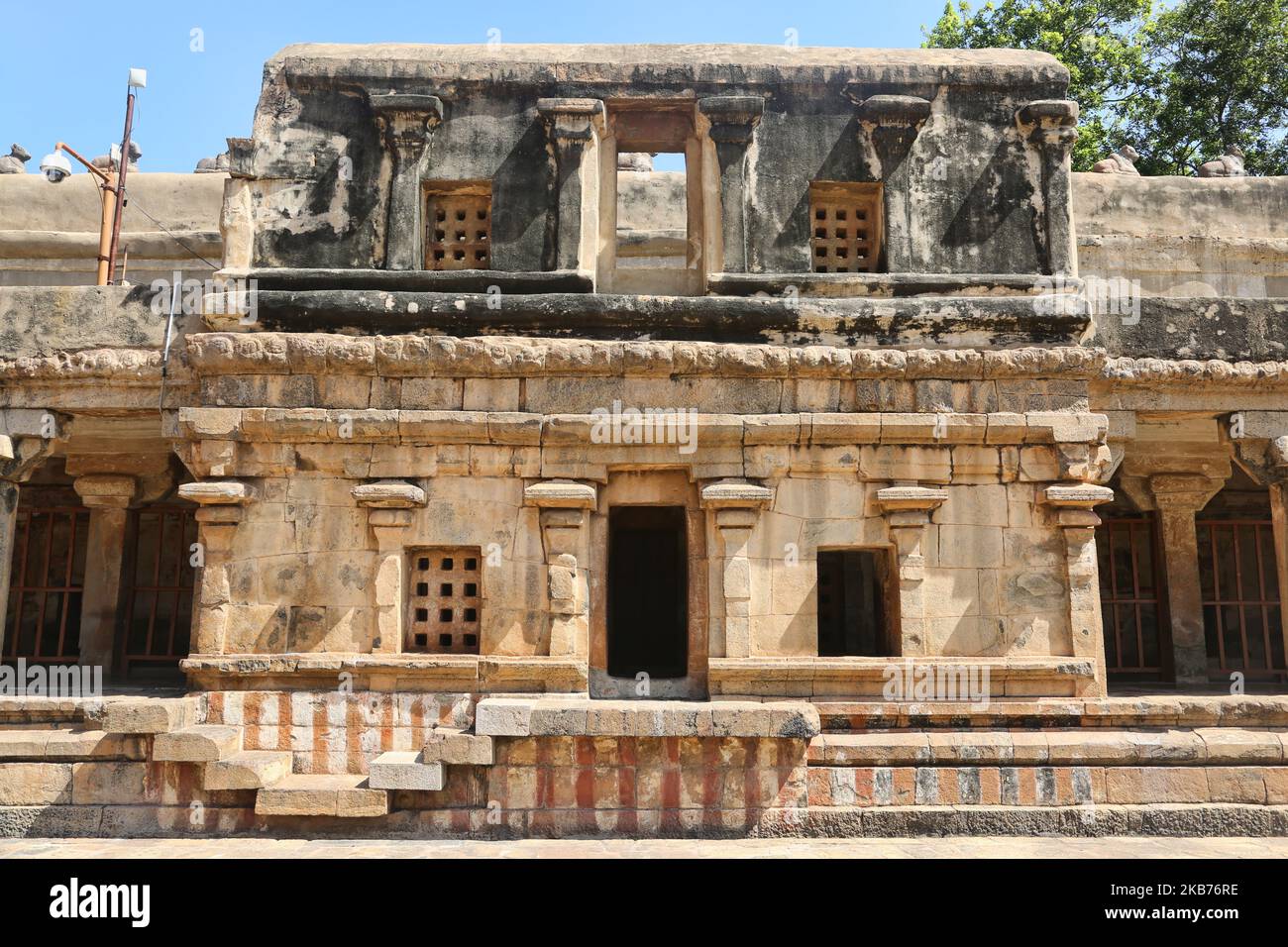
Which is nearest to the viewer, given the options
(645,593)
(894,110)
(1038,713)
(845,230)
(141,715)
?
(141,715)

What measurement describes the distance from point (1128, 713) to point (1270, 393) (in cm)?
345

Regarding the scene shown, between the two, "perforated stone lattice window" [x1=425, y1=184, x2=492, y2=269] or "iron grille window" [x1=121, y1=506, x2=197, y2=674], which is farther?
"iron grille window" [x1=121, y1=506, x2=197, y2=674]

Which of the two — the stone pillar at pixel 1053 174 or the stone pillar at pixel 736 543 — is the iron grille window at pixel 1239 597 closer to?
the stone pillar at pixel 1053 174

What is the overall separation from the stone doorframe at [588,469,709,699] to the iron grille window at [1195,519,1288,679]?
7.22m

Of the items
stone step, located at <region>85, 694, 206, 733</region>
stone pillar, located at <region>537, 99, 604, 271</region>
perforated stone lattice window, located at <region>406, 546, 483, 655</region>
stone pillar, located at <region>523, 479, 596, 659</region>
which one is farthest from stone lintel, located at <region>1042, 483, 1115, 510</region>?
stone step, located at <region>85, 694, 206, 733</region>

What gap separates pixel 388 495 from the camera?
8422 millimetres

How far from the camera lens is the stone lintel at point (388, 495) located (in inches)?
332

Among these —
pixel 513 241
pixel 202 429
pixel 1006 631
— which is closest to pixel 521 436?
pixel 513 241

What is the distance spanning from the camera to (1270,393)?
934cm

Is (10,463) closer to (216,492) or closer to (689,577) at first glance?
(216,492)

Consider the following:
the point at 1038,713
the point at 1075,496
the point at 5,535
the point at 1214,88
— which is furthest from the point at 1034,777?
the point at 1214,88

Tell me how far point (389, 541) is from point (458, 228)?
3094mm

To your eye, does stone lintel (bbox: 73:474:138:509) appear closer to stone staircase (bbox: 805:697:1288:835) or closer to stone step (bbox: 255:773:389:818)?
stone step (bbox: 255:773:389:818)

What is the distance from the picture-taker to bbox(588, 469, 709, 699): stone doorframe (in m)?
8.64
